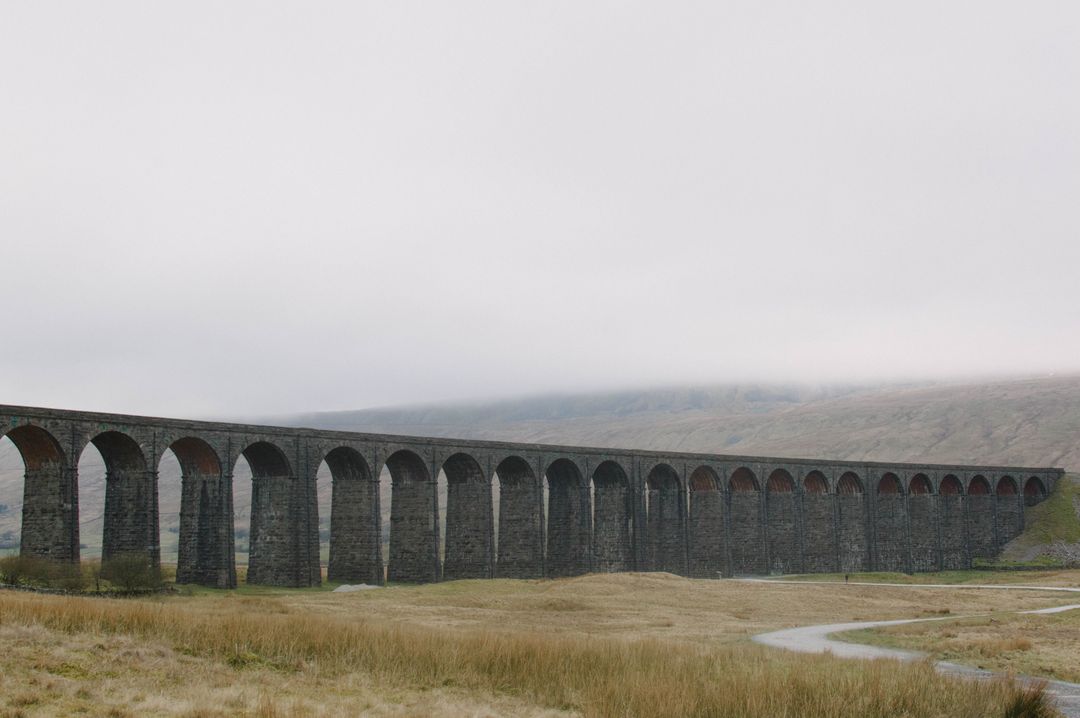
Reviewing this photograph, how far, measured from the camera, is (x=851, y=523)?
298 ft

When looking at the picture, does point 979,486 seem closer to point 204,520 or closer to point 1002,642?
point 204,520

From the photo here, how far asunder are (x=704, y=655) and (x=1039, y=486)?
337 ft

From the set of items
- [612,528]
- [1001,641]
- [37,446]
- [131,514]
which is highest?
[37,446]

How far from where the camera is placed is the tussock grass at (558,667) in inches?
595

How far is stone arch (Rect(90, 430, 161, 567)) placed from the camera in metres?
45.5

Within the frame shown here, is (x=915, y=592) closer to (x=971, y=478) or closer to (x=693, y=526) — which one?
(x=693, y=526)

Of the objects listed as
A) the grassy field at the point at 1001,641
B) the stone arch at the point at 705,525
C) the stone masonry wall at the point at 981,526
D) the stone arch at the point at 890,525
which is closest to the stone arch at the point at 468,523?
the stone arch at the point at 705,525

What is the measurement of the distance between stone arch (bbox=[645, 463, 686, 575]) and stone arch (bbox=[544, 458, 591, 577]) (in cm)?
728

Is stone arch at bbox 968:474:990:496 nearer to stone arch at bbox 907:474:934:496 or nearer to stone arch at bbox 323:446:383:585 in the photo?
stone arch at bbox 907:474:934:496

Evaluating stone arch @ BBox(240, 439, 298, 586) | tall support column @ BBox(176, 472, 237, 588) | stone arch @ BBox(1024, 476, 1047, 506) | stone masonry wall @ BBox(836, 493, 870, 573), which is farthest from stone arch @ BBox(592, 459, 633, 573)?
stone arch @ BBox(1024, 476, 1047, 506)

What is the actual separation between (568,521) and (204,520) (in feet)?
93.4

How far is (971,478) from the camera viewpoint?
102 meters

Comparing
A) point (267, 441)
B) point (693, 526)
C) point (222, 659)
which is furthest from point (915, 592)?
point (222, 659)

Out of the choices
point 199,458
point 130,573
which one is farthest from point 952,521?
point 130,573
